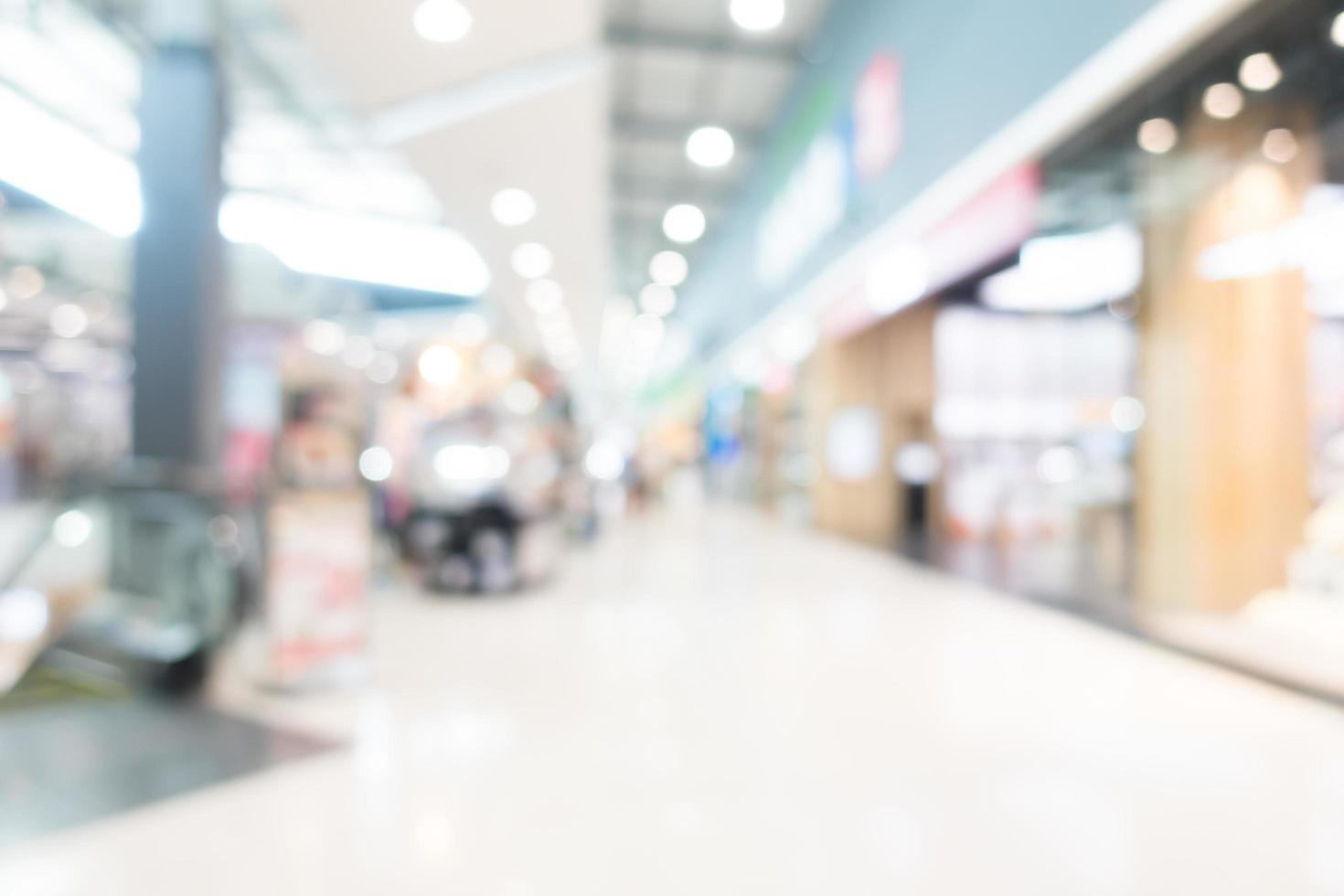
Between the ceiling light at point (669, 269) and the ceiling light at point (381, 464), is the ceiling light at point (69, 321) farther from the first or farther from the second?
Result: the ceiling light at point (669, 269)

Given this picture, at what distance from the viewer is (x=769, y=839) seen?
7.39ft

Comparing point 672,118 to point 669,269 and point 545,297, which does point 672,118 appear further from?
point 669,269

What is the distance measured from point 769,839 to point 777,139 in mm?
11286

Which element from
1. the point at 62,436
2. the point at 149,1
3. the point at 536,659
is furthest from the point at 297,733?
the point at 62,436

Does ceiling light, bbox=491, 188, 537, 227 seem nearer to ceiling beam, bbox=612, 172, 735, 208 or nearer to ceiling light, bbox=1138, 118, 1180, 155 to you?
ceiling beam, bbox=612, 172, 735, 208

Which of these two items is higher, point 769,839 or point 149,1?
point 149,1

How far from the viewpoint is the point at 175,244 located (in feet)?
14.9

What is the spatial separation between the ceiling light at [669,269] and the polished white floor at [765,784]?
1580 centimetres

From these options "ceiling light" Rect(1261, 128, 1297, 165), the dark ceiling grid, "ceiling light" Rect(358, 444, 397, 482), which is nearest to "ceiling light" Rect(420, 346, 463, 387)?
"ceiling light" Rect(358, 444, 397, 482)

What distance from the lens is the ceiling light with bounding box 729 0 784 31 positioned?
7.43 meters

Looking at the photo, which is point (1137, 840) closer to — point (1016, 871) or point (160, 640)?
point (1016, 871)

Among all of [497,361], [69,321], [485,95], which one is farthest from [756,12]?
[69,321]

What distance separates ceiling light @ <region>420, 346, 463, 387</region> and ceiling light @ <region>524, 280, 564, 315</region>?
6223 millimetres

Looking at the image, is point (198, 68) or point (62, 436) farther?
point (62, 436)
